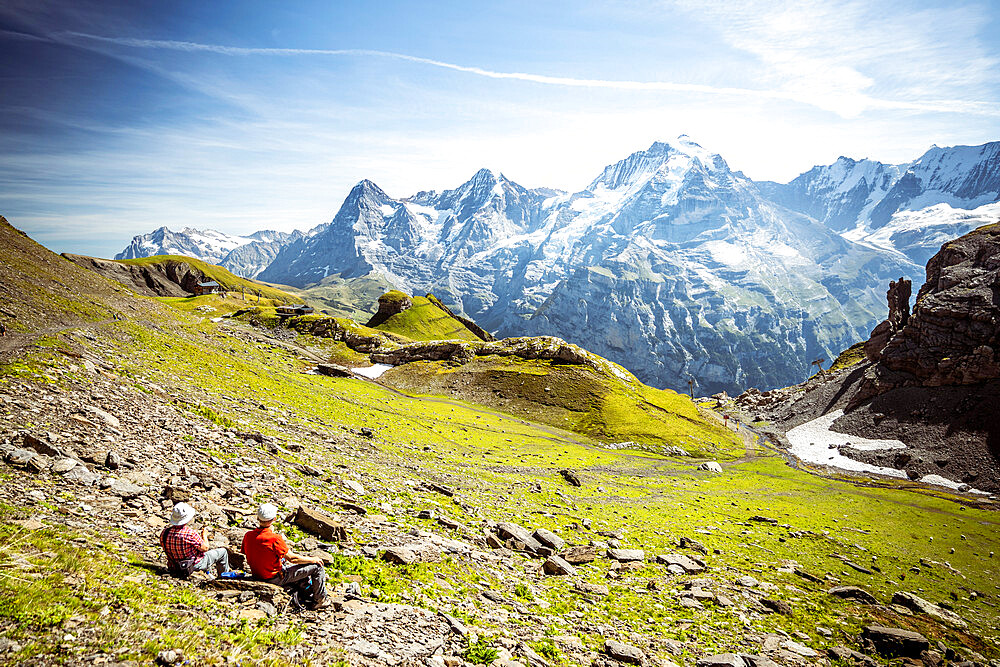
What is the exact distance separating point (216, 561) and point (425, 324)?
504 feet

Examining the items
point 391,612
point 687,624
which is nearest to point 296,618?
point 391,612

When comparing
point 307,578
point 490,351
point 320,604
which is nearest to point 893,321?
point 490,351

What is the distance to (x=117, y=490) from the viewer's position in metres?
14.3

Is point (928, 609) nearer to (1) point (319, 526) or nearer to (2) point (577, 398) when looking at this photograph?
(1) point (319, 526)

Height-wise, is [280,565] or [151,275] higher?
[151,275]

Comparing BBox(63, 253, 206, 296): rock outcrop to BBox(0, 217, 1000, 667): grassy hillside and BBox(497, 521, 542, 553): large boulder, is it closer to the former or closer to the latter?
BBox(0, 217, 1000, 667): grassy hillside

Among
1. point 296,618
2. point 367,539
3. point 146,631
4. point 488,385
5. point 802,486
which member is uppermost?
point 146,631

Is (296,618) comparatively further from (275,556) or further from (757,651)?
(757,651)

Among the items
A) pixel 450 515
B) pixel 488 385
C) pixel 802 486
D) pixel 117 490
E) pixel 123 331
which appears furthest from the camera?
pixel 488 385

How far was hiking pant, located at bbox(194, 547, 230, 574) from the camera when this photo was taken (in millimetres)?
11366

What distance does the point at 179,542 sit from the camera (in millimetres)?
10906

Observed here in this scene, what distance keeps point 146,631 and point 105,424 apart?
50.5ft

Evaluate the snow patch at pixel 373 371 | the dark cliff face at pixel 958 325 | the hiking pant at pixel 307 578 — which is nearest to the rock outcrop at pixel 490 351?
the snow patch at pixel 373 371

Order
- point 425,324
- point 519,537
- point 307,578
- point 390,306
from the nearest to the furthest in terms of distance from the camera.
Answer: point 307,578 → point 519,537 → point 425,324 → point 390,306
